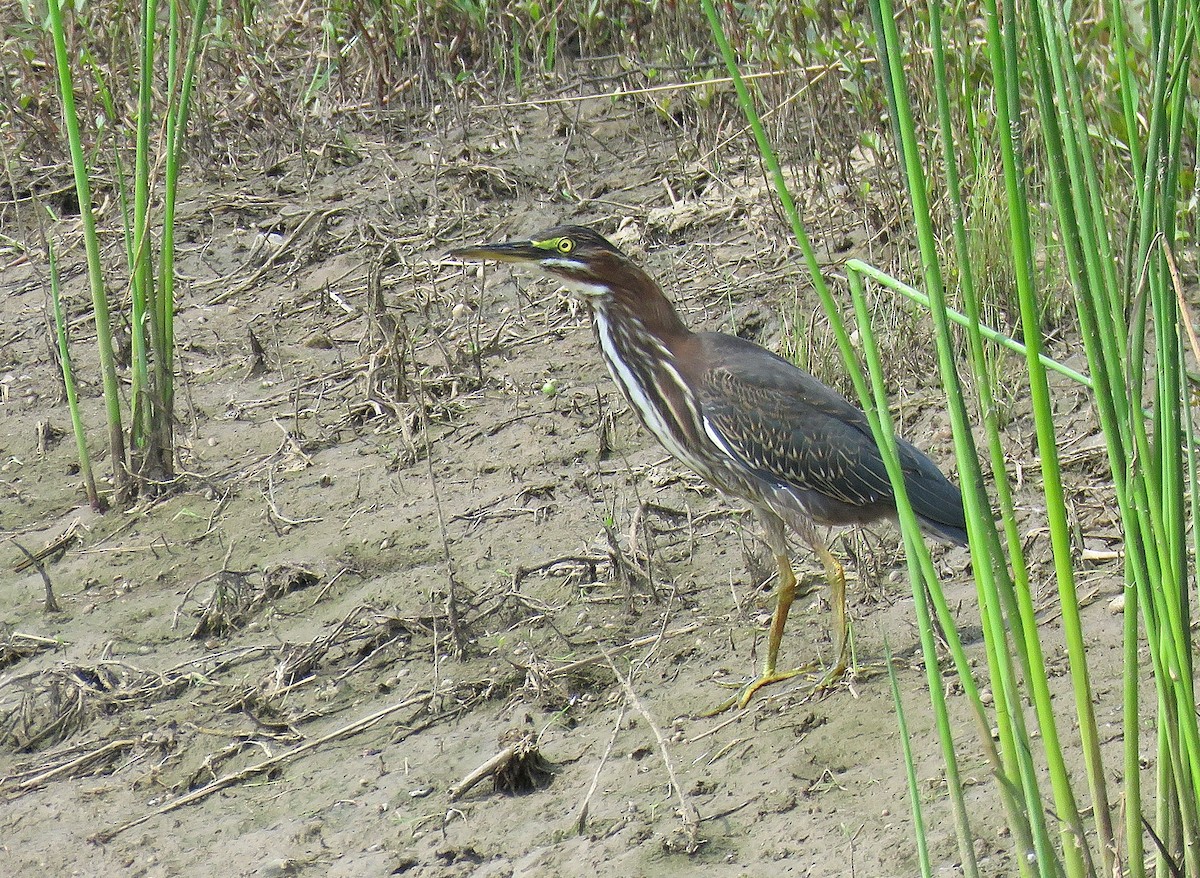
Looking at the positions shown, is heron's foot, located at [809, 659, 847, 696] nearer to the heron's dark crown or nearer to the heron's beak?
the heron's dark crown

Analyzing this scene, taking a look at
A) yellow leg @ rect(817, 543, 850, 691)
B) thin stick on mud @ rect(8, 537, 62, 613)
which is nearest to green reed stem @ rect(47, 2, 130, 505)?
thin stick on mud @ rect(8, 537, 62, 613)

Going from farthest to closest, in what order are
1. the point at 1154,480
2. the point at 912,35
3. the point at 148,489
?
the point at 912,35 < the point at 148,489 < the point at 1154,480

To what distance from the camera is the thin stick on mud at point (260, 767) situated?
135 inches

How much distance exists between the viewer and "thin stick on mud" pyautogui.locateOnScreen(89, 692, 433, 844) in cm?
344

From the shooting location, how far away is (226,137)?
23.0 feet

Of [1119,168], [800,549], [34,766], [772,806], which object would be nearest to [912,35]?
[1119,168]

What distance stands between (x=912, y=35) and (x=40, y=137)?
4067 mm

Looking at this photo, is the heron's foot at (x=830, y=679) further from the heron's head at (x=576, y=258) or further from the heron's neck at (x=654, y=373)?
the heron's head at (x=576, y=258)

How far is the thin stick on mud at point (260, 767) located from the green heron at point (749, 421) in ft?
3.01

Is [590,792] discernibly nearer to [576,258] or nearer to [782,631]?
[782,631]

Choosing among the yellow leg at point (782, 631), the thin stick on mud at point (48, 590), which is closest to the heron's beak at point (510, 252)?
the yellow leg at point (782, 631)

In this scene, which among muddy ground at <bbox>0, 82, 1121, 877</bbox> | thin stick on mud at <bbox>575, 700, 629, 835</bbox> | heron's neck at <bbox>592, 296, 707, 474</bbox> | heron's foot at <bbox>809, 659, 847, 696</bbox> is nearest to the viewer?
thin stick on mud at <bbox>575, 700, 629, 835</bbox>

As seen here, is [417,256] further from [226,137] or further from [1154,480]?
[1154,480]

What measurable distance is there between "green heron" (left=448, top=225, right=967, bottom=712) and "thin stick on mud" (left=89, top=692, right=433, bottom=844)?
3.01ft
